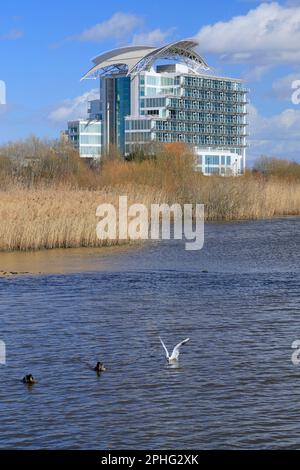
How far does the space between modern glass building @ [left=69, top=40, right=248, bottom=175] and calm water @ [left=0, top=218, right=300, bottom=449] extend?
252ft

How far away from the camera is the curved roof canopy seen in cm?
10250

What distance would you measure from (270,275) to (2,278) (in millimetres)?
6230

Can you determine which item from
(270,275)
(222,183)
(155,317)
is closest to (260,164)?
(222,183)

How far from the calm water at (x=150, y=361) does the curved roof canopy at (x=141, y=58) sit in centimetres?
8462

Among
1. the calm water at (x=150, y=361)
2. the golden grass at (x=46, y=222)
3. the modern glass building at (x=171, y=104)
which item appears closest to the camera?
the calm water at (x=150, y=361)

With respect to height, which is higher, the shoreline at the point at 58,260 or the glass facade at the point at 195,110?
the glass facade at the point at 195,110

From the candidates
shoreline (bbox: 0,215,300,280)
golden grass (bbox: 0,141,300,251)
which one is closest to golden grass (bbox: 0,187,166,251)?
golden grass (bbox: 0,141,300,251)

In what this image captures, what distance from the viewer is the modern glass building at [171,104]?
96875mm

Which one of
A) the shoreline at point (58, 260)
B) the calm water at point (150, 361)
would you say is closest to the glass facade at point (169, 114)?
the shoreline at point (58, 260)

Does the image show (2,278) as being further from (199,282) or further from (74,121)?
(74,121)

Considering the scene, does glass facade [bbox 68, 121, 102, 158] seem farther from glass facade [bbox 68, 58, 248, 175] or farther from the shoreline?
the shoreline

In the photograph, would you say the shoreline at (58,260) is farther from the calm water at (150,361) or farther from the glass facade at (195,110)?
the glass facade at (195,110)

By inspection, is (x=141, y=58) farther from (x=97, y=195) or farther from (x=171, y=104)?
(x=97, y=195)

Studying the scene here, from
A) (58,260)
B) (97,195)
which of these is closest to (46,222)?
(58,260)
